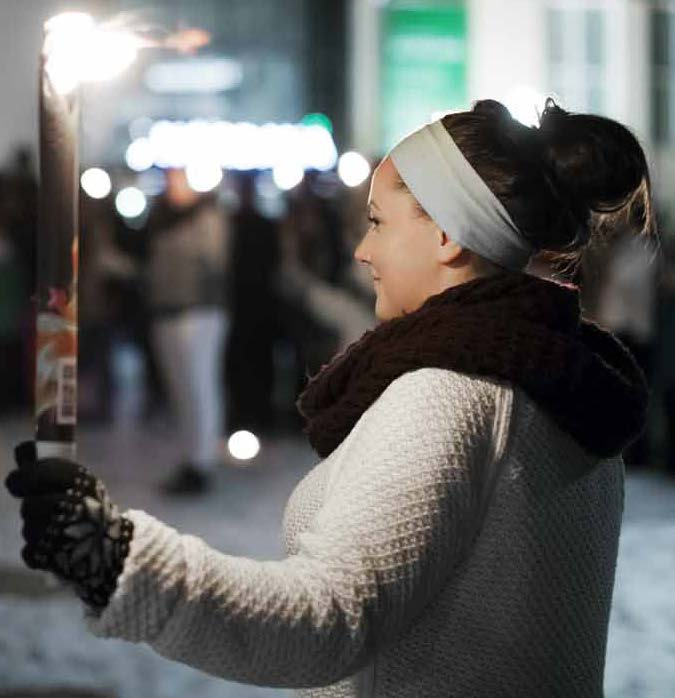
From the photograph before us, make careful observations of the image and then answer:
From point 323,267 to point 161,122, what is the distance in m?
8.77

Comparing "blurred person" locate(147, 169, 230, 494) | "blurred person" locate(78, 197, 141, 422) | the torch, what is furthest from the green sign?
the torch

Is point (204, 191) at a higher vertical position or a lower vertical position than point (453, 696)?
lower

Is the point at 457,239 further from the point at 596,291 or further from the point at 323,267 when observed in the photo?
the point at 323,267

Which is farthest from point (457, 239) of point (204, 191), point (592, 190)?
point (204, 191)

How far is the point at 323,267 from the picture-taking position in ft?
40.2

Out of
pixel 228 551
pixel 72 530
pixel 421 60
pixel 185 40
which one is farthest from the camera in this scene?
pixel 421 60

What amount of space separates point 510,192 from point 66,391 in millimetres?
1097

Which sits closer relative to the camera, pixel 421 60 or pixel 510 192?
pixel 510 192

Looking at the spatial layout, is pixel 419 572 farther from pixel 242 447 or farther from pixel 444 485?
pixel 242 447

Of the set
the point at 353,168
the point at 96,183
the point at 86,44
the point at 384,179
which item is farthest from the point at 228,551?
the point at 96,183

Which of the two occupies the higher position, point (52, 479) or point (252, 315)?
point (52, 479)

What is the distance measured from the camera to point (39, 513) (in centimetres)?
170

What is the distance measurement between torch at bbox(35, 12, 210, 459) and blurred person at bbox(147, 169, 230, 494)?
623cm

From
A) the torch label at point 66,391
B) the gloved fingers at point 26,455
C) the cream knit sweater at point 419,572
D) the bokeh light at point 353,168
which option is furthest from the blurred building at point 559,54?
the gloved fingers at point 26,455
